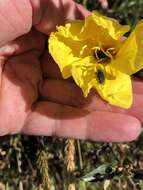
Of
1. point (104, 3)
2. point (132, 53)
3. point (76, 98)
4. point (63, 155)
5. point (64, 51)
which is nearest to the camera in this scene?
point (132, 53)

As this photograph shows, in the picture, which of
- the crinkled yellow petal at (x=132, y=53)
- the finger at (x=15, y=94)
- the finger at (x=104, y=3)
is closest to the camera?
the crinkled yellow petal at (x=132, y=53)

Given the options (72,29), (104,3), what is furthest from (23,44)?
(104,3)

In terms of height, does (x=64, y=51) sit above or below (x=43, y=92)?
above

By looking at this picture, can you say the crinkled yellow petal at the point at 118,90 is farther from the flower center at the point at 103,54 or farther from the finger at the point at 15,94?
the finger at the point at 15,94

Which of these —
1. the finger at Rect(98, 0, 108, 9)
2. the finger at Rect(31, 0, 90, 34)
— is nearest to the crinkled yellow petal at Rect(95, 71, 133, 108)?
the finger at Rect(31, 0, 90, 34)

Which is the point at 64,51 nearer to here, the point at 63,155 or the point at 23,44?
the point at 23,44

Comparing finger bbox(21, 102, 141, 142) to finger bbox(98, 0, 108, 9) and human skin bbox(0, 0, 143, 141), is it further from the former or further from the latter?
finger bbox(98, 0, 108, 9)

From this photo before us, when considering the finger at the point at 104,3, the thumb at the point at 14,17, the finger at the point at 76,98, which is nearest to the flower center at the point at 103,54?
the finger at the point at 76,98
